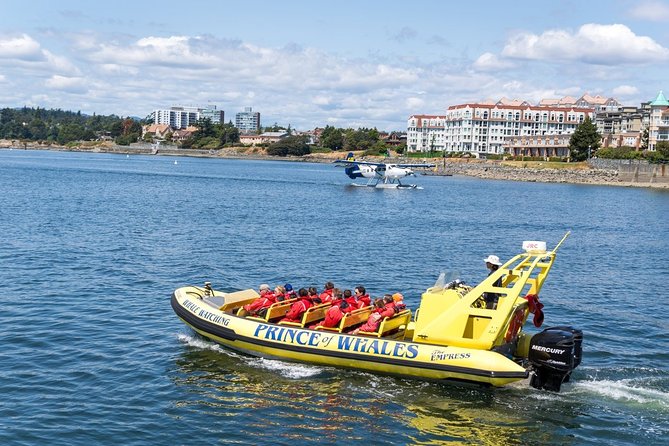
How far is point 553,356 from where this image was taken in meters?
16.1

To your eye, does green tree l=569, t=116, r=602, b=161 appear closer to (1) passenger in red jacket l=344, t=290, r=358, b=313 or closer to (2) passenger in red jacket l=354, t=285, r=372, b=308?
(2) passenger in red jacket l=354, t=285, r=372, b=308

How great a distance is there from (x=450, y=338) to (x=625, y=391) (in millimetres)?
4260

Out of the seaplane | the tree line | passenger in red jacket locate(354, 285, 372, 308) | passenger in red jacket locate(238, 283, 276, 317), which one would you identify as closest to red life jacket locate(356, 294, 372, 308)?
passenger in red jacket locate(354, 285, 372, 308)

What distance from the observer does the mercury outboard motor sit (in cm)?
1605

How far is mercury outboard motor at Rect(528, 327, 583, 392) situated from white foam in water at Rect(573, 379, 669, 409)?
102cm

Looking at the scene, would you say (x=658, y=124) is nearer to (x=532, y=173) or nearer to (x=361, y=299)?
(x=532, y=173)

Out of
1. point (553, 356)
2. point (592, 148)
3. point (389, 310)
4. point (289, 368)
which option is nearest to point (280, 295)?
point (289, 368)

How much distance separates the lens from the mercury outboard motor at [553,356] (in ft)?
52.6

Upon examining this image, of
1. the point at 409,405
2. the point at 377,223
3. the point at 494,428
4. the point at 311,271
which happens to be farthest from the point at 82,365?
the point at 377,223

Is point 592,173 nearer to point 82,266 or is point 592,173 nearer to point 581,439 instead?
point 82,266

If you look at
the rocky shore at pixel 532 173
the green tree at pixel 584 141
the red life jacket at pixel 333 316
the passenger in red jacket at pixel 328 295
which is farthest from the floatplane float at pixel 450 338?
the green tree at pixel 584 141

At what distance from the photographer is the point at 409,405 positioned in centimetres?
1622

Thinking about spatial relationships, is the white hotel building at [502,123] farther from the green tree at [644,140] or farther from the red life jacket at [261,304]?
the red life jacket at [261,304]

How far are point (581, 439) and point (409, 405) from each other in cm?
367
